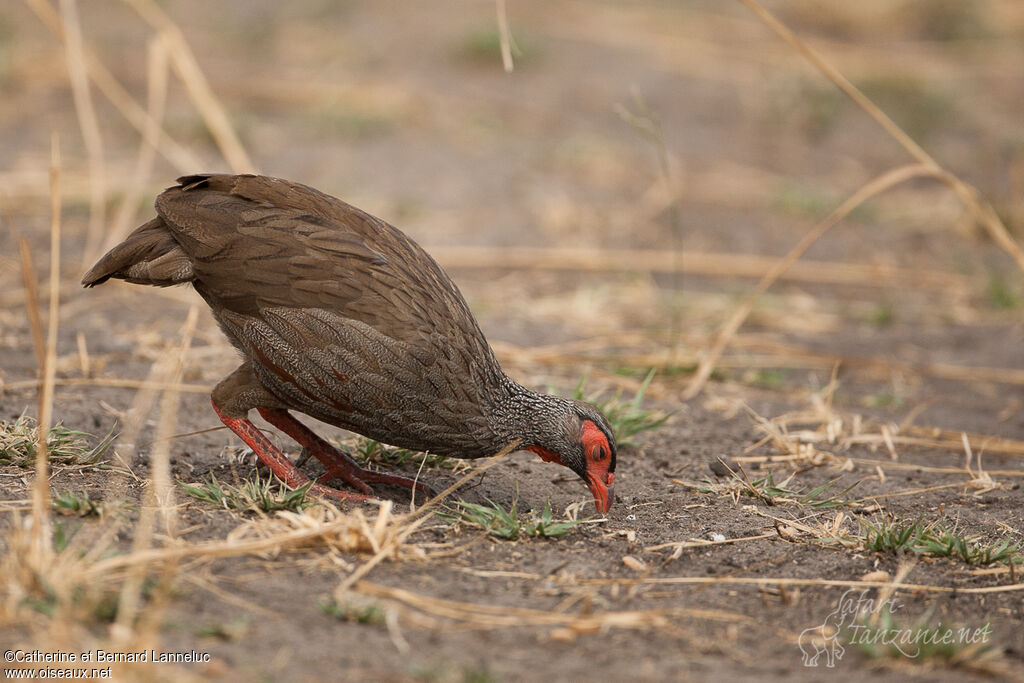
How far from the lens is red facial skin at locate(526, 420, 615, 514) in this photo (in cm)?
366

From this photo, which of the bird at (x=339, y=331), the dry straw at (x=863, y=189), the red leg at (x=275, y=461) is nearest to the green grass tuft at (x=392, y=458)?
the bird at (x=339, y=331)

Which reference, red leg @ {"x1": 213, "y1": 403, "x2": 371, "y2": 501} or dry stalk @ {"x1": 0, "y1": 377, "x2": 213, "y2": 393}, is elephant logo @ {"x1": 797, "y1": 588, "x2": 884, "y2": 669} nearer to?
red leg @ {"x1": 213, "y1": 403, "x2": 371, "y2": 501}

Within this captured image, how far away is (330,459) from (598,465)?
0.99 m

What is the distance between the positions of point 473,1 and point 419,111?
390cm

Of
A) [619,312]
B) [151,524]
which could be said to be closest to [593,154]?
[619,312]

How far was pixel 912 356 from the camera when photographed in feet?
20.7

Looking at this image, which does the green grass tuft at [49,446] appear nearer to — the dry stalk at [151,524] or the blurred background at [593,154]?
the dry stalk at [151,524]

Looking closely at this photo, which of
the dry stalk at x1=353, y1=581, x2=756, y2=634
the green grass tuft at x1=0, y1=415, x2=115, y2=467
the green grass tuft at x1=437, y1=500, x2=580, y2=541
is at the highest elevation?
the green grass tuft at x1=0, y1=415, x2=115, y2=467

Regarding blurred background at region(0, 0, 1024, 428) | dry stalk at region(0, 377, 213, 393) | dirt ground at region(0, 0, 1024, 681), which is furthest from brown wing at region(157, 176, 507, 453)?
blurred background at region(0, 0, 1024, 428)

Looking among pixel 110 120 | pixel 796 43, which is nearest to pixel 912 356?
pixel 796 43

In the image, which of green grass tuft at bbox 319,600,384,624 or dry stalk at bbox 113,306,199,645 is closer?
dry stalk at bbox 113,306,199,645

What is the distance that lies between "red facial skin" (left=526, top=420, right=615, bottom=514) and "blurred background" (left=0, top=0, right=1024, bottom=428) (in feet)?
4.53

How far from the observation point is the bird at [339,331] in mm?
3447

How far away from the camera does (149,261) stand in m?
3.67
